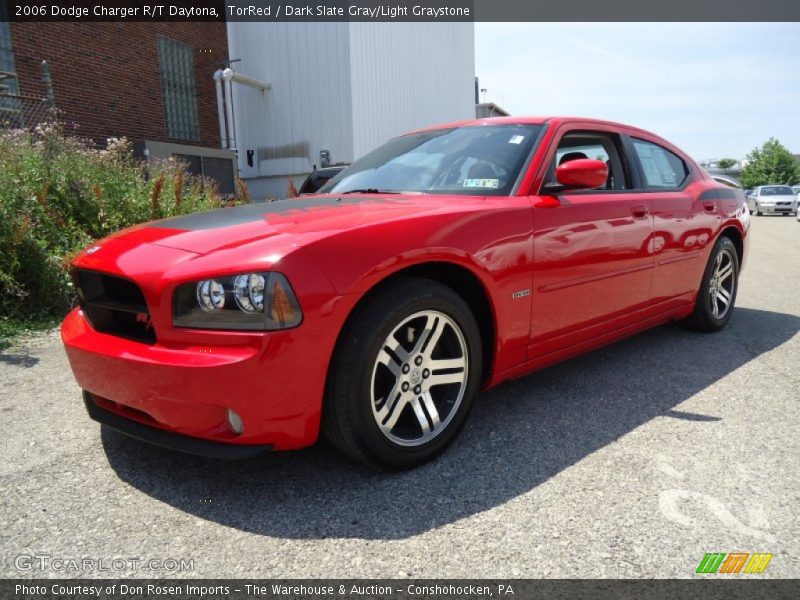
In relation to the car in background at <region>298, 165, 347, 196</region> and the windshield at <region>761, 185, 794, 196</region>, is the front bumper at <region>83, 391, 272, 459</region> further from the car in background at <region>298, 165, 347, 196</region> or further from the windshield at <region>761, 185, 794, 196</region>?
the windshield at <region>761, 185, 794, 196</region>

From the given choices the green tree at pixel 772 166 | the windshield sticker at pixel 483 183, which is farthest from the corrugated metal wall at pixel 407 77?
the green tree at pixel 772 166

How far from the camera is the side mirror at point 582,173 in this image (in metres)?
2.83

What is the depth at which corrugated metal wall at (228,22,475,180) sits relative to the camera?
48.1 feet

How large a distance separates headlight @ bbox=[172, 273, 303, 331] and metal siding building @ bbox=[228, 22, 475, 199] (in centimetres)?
1324

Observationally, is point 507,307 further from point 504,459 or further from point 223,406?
point 223,406

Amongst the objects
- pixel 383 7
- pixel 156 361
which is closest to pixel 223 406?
pixel 156 361

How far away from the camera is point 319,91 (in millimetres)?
14914

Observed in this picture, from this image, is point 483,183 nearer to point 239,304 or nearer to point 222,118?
point 239,304

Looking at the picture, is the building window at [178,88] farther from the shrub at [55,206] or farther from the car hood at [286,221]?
the car hood at [286,221]

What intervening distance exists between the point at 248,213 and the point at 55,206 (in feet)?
12.8

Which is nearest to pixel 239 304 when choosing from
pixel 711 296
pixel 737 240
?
pixel 711 296

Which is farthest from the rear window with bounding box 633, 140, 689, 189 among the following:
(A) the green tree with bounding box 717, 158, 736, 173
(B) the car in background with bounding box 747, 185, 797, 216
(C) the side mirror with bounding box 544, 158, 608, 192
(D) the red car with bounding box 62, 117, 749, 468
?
(A) the green tree with bounding box 717, 158, 736, 173

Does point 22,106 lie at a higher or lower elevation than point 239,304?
higher

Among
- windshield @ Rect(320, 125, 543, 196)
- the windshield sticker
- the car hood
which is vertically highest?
windshield @ Rect(320, 125, 543, 196)
